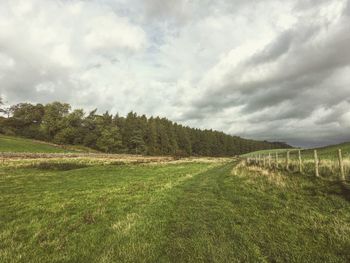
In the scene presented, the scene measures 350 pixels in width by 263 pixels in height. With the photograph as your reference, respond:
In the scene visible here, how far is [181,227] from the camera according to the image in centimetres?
762

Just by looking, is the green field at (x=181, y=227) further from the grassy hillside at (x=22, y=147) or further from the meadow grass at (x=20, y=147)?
the grassy hillside at (x=22, y=147)

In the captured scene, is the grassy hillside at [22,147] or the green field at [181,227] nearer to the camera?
the green field at [181,227]

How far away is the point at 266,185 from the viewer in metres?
14.7

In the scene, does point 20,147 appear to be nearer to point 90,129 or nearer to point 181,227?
point 90,129

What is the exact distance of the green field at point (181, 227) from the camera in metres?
5.74

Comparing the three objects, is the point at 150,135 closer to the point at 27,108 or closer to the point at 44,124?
the point at 44,124

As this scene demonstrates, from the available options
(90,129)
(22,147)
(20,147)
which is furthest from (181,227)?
(90,129)

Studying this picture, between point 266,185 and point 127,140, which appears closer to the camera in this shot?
Result: point 266,185

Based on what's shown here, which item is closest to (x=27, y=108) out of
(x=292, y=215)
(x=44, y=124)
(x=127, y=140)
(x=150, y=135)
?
(x=44, y=124)

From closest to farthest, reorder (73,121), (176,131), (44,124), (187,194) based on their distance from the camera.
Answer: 1. (187,194)
2. (44,124)
3. (73,121)
4. (176,131)

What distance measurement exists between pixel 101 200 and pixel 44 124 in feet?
328

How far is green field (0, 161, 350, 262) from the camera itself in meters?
5.74

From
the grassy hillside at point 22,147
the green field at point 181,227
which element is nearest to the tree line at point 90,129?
the grassy hillside at point 22,147

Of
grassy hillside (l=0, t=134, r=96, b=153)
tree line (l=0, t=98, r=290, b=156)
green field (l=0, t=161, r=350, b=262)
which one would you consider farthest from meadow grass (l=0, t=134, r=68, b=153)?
green field (l=0, t=161, r=350, b=262)
